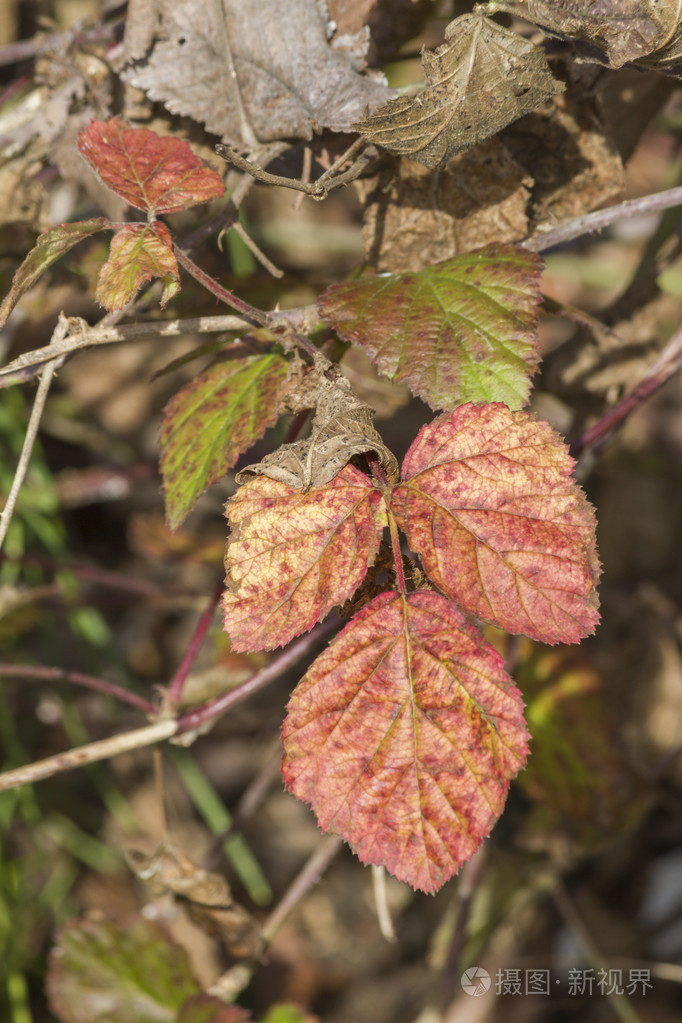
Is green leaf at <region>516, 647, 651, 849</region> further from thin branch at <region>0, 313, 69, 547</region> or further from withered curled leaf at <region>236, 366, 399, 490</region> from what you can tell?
thin branch at <region>0, 313, 69, 547</region>

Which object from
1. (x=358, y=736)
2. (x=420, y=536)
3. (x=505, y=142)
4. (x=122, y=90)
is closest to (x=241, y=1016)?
(x=358, y=736)

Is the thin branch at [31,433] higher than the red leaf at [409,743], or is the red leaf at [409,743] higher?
the thin branch at [31,433]

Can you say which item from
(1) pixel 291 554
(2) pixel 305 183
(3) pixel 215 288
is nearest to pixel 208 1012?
(1) pixel 291 554

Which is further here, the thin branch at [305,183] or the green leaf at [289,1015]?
the green leaf at [289,1015]

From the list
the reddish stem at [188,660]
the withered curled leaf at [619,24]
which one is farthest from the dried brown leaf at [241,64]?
the reddish stem at [188,660]

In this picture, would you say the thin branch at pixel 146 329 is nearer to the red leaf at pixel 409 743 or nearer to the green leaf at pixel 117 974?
the red leaf at pixel 409 743

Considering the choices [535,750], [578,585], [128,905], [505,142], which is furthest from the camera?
[128,905]

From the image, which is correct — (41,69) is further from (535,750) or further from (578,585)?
(535,750)
